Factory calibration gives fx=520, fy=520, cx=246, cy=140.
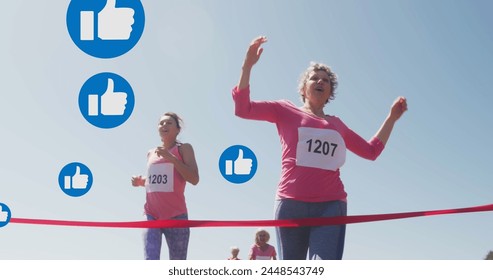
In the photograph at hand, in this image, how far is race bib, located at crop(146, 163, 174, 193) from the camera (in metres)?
5.14

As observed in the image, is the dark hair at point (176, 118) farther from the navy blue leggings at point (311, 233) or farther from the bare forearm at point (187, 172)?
the navy blue leggings at point (311, 233)

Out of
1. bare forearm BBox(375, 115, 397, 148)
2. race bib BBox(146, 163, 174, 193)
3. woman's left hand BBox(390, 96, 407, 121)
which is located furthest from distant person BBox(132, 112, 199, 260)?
woman's left hand BBox(390, 96, 407, 121)

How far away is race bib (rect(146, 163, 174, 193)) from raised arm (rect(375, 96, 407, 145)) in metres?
2.10

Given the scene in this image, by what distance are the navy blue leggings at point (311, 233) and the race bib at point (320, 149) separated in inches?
10.6

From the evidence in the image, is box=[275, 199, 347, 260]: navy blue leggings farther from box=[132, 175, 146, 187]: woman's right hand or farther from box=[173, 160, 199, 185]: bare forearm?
box=[132, 175, 146, 187]: woman's right hand

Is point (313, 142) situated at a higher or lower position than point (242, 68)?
lower

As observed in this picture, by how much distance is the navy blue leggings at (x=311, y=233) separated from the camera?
346 cm

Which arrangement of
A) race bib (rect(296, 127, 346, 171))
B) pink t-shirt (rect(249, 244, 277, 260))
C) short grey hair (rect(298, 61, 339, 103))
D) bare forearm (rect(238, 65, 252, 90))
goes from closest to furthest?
bare forearm (rect(238, 65, 252, 90)), race bib (rect(296, 127, 346, 171)), short grey hair (rect(298, 61, 339, 103)), pink t-shirt (rect(249, 244, 277, 260))

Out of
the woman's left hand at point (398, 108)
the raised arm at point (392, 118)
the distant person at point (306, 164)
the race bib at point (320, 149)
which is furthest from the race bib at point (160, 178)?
the woman's left hand at point (398, 108)

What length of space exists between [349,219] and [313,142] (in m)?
0.59

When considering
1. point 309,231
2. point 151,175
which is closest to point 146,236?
point 151,175

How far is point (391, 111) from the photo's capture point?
4160 millimetres
